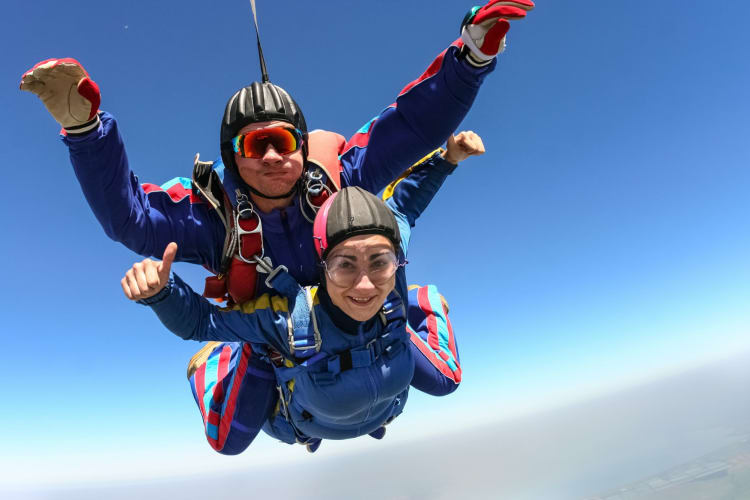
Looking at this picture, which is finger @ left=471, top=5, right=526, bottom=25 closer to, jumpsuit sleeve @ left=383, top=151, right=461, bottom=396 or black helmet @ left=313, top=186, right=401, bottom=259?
black helmet @ left=313, top=186, right=401, bottom=259

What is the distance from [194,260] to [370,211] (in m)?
0.84

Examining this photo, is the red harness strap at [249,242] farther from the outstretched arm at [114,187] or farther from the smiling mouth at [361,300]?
the smiling mouth at [361,300]

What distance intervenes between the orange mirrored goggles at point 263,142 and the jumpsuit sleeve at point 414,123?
31 cm

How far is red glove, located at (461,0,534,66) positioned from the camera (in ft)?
3.86

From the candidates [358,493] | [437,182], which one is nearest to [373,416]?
[437,182]

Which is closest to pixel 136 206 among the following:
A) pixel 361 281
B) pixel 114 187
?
pixel 114 187

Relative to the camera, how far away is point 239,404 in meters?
1.96

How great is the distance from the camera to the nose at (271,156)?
152cm

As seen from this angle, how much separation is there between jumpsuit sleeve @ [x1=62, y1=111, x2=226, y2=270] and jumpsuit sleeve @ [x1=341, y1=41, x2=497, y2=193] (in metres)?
0.67

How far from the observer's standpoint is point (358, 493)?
297 ft

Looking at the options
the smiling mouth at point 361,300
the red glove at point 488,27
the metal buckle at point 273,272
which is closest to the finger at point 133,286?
the metal buckle at point 273,272

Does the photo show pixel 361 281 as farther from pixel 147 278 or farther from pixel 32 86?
pixel 32 86

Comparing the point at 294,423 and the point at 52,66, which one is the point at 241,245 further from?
the point at 294,423

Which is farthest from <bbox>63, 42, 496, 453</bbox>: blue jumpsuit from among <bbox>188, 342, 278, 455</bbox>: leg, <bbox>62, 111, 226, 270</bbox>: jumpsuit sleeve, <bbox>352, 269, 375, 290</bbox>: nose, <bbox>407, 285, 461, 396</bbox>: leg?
<bbox>407, 285, 461, 396</bbox>: leg
